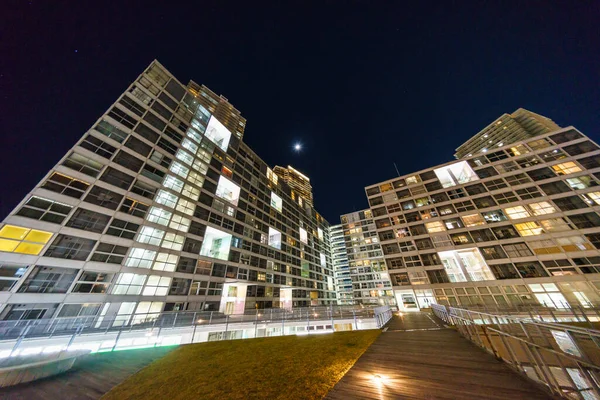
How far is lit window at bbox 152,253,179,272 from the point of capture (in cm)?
2270

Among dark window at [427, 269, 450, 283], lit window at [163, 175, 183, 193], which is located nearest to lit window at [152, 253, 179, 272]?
lit window at [163, 175, 183, 193]

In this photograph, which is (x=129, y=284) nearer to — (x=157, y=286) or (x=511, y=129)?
(x=157, y=286)

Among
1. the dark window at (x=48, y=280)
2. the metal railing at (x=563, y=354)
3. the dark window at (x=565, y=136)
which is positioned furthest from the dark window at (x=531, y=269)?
the dark window at (x=48, y=280)

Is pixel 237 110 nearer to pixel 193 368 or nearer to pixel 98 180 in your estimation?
pixel 98 180

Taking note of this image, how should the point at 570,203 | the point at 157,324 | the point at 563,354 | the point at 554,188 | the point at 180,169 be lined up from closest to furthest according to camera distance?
1. the point at 563,354
2. the point at 157,324
3. the point at 180,169
4. the point at 570,203
5. the point at 554,188

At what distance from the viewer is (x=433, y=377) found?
491cm

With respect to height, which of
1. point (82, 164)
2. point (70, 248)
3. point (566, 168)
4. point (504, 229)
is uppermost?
point (566, 168)

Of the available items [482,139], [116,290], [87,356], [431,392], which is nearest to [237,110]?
[116,290]

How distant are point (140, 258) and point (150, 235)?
9.27ft

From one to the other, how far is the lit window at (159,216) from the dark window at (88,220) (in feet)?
12.6

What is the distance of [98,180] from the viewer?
20.2 m

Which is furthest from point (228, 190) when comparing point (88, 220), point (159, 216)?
point (88, 220)

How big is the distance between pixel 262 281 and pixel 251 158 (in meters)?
26.2

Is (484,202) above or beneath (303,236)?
beneath
